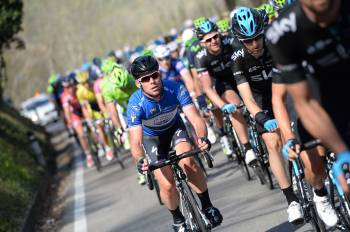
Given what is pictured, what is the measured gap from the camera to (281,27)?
16.9 feet

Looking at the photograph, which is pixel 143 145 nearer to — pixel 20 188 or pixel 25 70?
pixel 20 188

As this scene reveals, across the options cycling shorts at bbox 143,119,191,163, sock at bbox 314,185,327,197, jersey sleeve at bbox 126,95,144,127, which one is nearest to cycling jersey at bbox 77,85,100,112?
cycling shorts at bbox 143,119,191,163

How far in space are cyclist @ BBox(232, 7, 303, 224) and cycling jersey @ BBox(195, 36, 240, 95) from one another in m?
2.82

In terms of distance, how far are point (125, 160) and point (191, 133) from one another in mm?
5848

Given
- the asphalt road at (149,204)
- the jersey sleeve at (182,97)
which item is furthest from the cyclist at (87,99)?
the jersey sleeve at (182,97)

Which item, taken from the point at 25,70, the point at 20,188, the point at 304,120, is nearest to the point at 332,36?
the point at 304,120

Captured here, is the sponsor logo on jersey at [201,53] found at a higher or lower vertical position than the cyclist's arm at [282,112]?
higher

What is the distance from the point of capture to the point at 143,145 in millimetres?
9047

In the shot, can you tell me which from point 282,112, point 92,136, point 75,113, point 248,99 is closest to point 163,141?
point 248,99

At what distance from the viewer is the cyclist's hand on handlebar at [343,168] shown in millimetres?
4910

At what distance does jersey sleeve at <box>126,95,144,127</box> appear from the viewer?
8.52 metres

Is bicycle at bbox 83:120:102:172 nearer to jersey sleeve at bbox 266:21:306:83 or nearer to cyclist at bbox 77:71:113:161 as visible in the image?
cyclist at bbox 77:71:113:161

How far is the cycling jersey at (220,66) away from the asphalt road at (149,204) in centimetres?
146

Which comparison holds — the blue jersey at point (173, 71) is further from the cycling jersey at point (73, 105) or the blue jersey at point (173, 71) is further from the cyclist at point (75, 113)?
the cycling jersey at point (73, 105)
